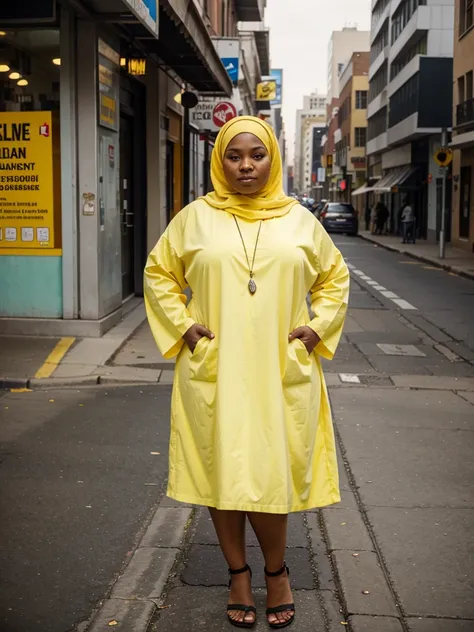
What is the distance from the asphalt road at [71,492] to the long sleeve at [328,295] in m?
1.50

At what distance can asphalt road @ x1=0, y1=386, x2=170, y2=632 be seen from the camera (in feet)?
13.3

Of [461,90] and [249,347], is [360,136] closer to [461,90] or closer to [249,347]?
[461,90]

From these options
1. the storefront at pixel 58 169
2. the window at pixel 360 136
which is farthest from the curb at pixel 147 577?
the window at pixel 360 136

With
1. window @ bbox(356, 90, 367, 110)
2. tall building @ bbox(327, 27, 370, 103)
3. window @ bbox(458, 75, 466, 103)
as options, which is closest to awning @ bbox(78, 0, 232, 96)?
window @ bbox(458, 75, 466, 103)

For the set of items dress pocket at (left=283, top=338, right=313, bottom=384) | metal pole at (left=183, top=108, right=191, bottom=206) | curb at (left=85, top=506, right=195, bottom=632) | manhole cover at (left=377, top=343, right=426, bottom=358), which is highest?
metal pole at (left=183, top=108, right=191, bottom=206)

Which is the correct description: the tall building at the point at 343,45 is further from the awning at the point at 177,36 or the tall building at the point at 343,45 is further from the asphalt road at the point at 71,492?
the asphalt road at the point at 71,492

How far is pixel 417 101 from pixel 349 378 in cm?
3375

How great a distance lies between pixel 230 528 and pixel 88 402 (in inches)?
180

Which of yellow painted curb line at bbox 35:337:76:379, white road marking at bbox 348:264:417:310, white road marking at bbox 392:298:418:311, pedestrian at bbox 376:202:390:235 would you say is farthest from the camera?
pedestrian at bbox 376:202:390:235

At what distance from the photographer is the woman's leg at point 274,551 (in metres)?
3.59

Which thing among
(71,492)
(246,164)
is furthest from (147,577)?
(246,164)

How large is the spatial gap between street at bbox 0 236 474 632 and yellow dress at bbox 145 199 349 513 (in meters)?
0.57

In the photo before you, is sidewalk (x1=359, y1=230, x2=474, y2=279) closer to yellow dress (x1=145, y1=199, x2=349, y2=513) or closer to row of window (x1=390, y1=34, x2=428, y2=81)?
row of window (x1=390, y1=34, x2=428, y2=81)

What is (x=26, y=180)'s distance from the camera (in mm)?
10945
